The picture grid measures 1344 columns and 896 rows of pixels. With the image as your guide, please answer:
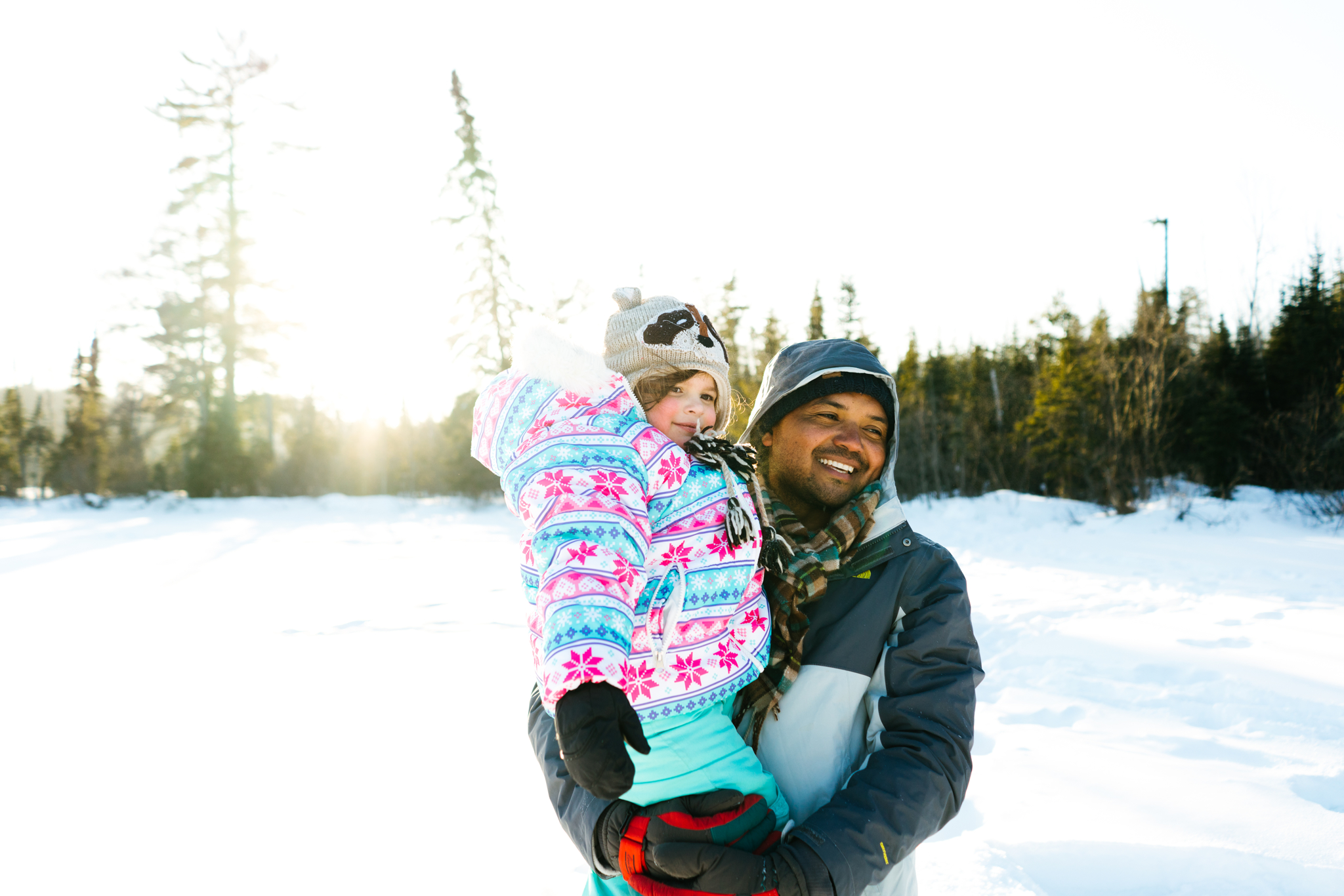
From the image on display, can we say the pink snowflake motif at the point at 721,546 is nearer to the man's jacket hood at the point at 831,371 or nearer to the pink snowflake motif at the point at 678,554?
the pink snowflake motif at the point at 678,554

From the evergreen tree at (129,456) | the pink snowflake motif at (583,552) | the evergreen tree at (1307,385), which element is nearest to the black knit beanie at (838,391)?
the pink snowflake motif at (583,552)

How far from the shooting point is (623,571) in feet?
3.92

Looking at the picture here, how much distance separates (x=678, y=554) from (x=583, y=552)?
307 millimetres

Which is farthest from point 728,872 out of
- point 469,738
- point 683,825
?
point 469,738

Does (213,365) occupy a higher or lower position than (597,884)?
higher

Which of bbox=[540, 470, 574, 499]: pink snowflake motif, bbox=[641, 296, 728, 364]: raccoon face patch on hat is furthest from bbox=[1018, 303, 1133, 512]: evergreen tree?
bbox=[540, 470, 574, 499]: pink snowflake motif

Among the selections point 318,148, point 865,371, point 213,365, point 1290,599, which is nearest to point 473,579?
point 865,371

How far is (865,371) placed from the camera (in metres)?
1.89

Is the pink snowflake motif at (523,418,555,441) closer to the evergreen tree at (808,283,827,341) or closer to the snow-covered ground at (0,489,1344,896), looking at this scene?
the snow-covered ground at (0,489,1344,896)

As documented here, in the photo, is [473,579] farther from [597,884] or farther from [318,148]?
[318,148]

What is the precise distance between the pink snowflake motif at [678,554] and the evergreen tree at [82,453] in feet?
77.2

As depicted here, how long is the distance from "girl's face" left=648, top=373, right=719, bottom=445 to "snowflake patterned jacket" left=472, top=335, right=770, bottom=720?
0.27 metres

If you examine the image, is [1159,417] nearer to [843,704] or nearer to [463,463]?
[843,704]

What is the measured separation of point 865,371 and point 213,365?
74.4ft
